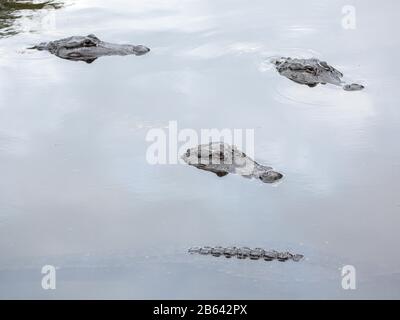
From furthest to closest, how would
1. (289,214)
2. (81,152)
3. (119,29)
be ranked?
(119,29)
(81,152)
(289,214)

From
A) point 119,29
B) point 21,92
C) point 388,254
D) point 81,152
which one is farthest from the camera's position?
point 119,29

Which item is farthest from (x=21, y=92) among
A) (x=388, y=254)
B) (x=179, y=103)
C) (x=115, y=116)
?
(x=388, y=254)

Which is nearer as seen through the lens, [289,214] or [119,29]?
[289,214]

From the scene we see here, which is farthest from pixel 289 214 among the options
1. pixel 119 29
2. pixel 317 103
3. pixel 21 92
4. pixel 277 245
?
pixel 119 29

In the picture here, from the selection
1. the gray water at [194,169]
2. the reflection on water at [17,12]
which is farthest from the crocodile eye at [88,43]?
the reflection on water at [17,12]

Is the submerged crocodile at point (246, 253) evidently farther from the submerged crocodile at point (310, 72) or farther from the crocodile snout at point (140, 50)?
the crocodile snout at point (140, 50)

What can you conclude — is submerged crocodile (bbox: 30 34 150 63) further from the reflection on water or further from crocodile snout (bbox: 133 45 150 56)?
the reflection on water
